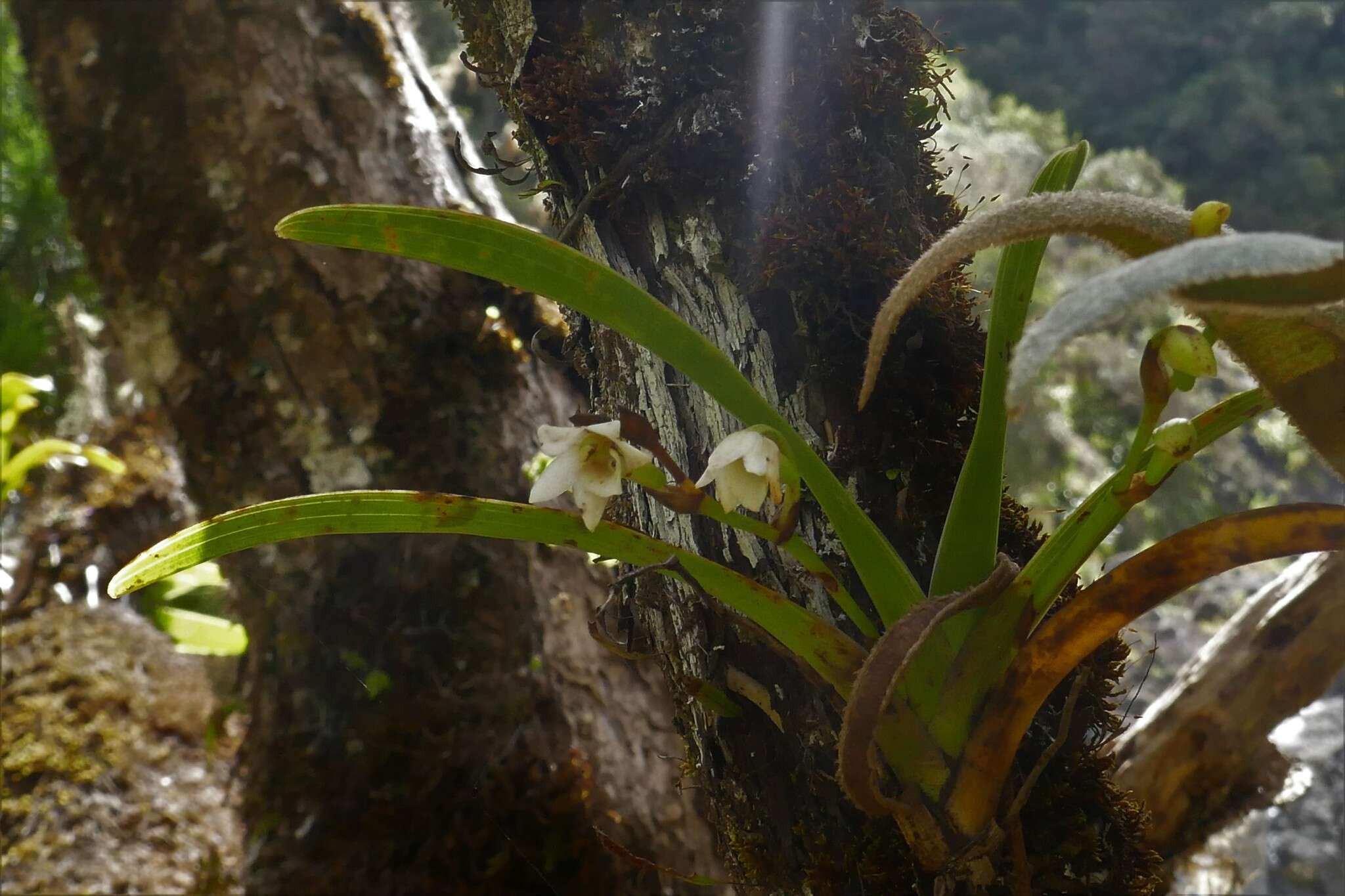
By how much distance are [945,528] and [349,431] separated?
4.02 ft

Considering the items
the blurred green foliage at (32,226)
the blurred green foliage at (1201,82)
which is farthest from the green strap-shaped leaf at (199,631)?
the blurred green foliage at (1201,82)

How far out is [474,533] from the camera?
0.58 meters

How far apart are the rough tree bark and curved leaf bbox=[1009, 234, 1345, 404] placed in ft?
3.68

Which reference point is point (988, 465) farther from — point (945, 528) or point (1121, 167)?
point (1121, 167)

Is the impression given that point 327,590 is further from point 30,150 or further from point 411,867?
point 30,150

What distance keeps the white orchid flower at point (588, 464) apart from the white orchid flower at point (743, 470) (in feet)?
0.15

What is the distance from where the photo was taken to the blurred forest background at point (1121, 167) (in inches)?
182

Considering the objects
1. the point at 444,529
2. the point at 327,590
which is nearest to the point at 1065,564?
the point at 444,529

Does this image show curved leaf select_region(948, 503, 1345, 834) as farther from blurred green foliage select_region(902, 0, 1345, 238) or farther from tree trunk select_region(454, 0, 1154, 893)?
blurred green foliage select_region(902, 0, 1345, 238)

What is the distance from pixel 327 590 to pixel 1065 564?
1314mm

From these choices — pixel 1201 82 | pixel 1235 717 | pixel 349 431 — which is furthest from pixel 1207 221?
pixel 1201 82

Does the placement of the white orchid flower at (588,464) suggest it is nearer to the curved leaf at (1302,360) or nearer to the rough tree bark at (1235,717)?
the curved leaf at (1302,360)

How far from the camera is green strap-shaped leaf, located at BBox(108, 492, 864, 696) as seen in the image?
0.57 meters

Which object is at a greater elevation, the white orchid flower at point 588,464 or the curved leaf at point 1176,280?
the white orchid flower at point 588,464
